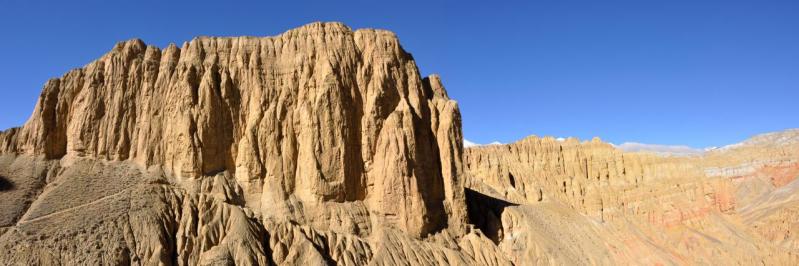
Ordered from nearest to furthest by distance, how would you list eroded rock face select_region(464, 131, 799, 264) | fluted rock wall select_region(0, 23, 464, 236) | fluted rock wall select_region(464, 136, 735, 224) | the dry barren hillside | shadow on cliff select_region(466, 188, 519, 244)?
the dry barren hillside, fluted rock wall select_region(0, 23, 464, 236), shadow on cliff select_region(466, 188, 519, 244), eroded rock face select_region(464, 131, 799, 264), fluted rock wall select_region(464, 136, 735, 224)

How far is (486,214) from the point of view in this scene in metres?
68.9

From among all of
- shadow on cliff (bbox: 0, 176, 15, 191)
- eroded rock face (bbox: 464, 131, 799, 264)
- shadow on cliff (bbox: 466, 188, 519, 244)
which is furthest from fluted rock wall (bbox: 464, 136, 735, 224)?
shadow on cliff (bbox: 0, 176, 15, 191)

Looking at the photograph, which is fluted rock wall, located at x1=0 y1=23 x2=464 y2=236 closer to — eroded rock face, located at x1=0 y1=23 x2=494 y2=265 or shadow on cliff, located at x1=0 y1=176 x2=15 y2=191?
eroded rock face, located at x1=0 y1=23 x2=494 y2=265

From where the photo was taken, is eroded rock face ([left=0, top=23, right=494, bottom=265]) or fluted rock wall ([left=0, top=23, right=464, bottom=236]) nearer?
eroded rock face ([left=0, top=23, right=494, bottom=265])

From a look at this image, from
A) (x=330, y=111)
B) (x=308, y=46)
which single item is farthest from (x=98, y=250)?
(x=308, y=46)

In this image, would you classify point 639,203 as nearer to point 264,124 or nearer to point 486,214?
point 486,214

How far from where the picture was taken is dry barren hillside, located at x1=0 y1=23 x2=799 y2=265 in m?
47.5

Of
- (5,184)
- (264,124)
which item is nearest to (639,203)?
(264,124)

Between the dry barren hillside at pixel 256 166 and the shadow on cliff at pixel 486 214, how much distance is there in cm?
23

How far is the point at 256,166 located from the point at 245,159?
40.4 inches

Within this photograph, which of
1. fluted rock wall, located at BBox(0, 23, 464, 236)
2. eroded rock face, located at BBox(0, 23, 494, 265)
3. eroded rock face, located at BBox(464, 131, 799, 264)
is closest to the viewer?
eroded rock face, located at BBox(0, 23, 494, 265)

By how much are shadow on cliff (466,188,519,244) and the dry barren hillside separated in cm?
23

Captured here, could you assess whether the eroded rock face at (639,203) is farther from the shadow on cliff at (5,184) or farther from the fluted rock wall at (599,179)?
the shadow on cliff at (5,184)

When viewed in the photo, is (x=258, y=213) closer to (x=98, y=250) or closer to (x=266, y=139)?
(x=266, y=139)
